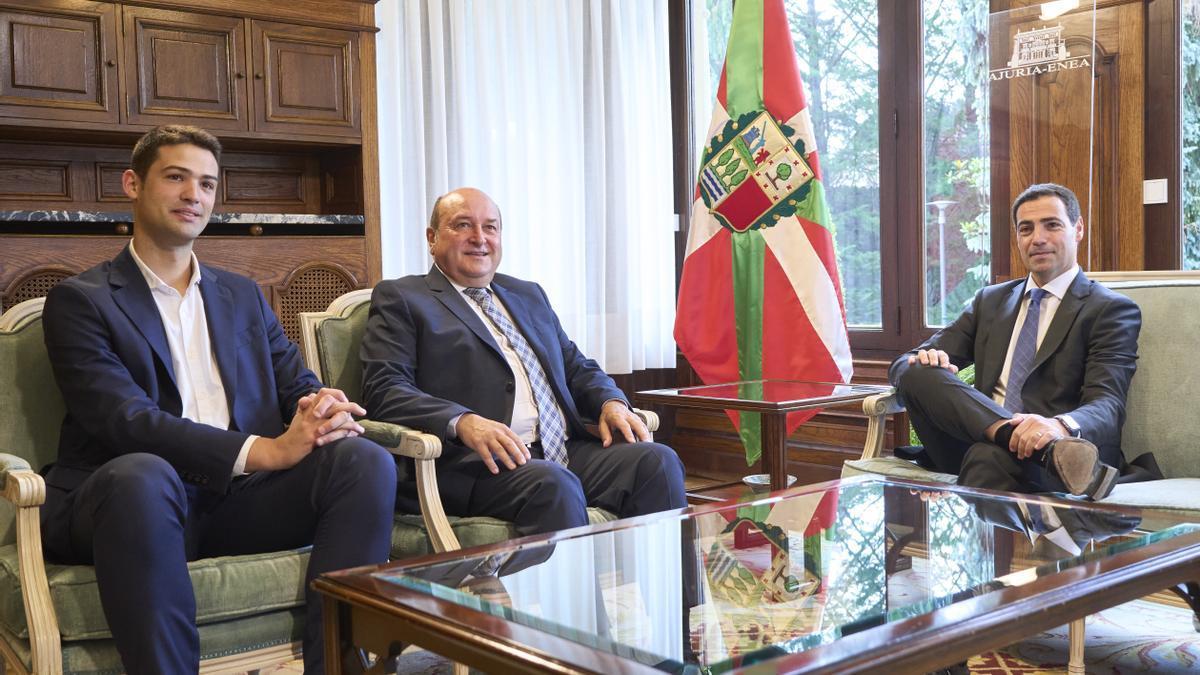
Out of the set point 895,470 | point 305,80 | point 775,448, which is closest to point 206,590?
point 775,448

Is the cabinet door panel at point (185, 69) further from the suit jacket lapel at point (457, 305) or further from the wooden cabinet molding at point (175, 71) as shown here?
the suit jacket lapel at point (457, 305)

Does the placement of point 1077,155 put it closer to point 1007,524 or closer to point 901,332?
point 901,332

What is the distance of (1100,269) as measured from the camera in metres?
3.65

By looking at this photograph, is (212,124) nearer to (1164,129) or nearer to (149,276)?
(149,276)

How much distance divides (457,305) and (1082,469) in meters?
1.40

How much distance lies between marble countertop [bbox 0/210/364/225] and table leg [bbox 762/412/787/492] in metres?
1.86

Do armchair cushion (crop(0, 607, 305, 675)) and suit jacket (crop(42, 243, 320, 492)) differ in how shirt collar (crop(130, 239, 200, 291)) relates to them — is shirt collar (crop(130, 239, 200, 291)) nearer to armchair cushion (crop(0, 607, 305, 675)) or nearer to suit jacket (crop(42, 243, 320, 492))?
suit jacket (crop(42, 243, 320, 492))

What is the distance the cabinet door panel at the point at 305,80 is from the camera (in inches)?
153

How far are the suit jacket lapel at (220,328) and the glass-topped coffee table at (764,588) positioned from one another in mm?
851

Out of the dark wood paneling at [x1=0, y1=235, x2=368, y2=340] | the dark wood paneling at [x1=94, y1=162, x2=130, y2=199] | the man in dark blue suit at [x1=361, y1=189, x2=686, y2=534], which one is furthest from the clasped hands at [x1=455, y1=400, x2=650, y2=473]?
the dark wood paneling at [x1=94, y1=162, x2=130, y2=199]

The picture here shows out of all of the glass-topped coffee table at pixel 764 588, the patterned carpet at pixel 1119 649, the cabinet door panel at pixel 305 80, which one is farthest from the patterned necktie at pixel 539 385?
the cabinet door panel at pixel 305 80

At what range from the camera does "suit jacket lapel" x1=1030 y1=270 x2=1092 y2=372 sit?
2812 mm

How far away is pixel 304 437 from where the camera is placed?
209cm

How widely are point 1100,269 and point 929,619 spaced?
275 cm
